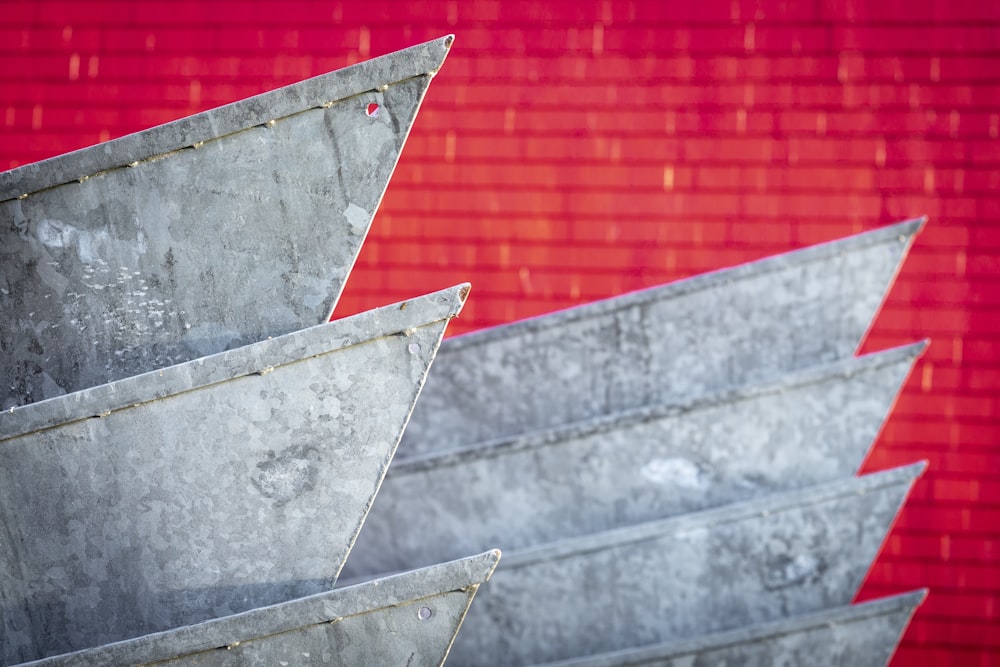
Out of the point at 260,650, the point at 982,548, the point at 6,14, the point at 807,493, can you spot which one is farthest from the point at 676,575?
the point at 6,14

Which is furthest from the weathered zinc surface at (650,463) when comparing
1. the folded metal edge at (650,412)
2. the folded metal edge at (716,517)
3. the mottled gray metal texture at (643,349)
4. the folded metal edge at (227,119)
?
the folded metal edge at (227,119)

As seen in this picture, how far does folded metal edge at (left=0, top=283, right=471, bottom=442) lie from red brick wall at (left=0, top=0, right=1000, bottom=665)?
371cm

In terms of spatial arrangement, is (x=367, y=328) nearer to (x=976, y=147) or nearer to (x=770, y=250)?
(x=770, y=250)

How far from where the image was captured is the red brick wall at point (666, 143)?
5.88 metres

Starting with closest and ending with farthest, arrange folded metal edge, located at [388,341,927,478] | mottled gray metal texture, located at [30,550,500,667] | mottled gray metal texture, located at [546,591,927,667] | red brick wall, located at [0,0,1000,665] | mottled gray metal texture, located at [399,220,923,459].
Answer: mottled gray metal texture, located at [30,550,500,667] → mottled gray metal texture, located at [546,591,927,667] → folded metal edge, located at [388,341,927,478] → mottled gray metal texture, located at [399,220,923,459] → red brick wall, located at [0,0,1000,665]

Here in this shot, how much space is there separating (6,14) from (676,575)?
540 cm

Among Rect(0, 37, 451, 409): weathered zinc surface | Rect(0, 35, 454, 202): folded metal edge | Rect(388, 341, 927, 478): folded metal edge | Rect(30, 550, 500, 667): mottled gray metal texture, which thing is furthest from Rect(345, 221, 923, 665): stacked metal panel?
Rect(0, 35, 454, 202): folded metal edge

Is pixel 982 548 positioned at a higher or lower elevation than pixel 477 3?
lower

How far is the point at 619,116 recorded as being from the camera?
6.10 metres

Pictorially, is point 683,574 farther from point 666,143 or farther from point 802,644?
point 666,143

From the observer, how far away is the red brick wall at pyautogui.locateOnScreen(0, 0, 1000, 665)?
5.88 meters

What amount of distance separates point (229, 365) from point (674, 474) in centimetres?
217

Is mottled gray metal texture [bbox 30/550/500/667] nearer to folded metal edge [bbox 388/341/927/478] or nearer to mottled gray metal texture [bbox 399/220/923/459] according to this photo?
folded metal edge [bbox 388/341/927/478]

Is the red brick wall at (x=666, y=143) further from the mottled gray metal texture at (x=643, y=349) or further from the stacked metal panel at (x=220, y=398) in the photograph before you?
the stacked metal panel at (x=220, y=398)
